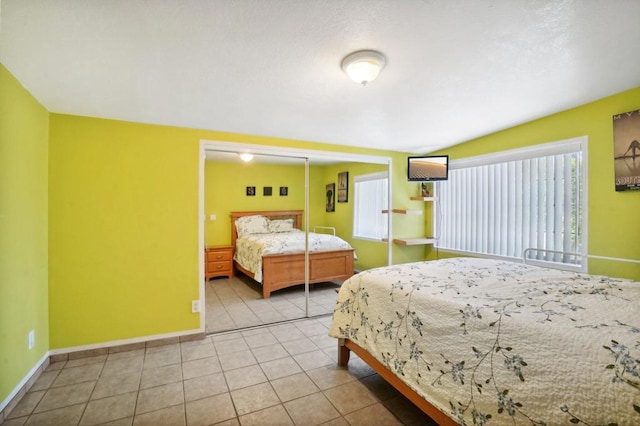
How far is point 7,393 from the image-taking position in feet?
6.00

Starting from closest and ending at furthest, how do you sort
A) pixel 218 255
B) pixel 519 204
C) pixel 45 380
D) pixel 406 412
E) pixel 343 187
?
pixel 406 412, pixel 45 380, pixel 519 204, pixel 343 187, pixel 218 255

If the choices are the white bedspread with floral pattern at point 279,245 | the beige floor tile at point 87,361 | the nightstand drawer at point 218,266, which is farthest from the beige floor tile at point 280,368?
the nightstand drawer at point 218,266

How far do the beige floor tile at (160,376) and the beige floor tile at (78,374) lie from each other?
1.26 feet

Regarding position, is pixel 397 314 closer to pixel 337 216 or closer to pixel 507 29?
pixel 507 29

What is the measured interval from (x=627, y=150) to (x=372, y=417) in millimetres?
2797

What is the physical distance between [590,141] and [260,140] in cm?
315

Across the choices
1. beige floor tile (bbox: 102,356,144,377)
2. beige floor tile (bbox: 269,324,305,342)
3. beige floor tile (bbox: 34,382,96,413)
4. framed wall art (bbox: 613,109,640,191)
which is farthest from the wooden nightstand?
framed wall art (bbox: 613,109,640,191)

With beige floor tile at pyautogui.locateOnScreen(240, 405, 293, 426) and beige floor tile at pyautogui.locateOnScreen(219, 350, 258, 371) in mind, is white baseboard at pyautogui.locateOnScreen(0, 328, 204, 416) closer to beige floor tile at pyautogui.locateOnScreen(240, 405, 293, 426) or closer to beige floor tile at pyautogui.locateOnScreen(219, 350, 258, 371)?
beige floor tile at pyautogui.locateOnScreen(219, 350, 258, 371)

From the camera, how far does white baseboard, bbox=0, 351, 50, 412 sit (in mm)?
1806

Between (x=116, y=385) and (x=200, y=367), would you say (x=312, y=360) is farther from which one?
(x=116, y=385)

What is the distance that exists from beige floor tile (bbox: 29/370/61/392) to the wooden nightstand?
262 cm

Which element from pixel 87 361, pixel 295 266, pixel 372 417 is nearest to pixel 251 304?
pixel 295 266

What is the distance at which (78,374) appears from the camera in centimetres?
229

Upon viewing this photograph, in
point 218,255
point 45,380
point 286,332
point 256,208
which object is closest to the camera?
point 45,380
